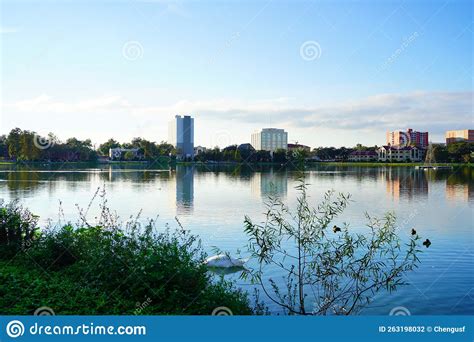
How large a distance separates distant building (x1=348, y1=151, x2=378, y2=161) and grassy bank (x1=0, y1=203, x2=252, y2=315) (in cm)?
8043

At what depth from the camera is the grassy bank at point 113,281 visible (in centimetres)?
538

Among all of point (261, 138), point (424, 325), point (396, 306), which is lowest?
point (396, 306)

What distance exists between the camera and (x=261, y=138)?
38531 millimetres

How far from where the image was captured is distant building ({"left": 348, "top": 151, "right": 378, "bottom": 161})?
273 ft

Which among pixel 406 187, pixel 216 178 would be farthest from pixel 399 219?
pixel 216 178

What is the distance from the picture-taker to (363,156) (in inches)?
3310

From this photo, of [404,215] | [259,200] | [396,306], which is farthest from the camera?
[259,200]

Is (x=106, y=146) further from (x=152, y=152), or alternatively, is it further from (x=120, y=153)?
(x=152, y=152)

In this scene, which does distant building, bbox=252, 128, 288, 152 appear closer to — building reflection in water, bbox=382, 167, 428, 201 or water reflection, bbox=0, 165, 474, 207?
water reflection, bbox=0, 165, 474, 207

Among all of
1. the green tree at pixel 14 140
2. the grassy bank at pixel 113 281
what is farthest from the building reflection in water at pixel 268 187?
the green tree at pixel 14 140

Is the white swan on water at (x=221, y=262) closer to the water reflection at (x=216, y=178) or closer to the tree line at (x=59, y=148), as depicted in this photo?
the water reflection at (x=216, y=178)

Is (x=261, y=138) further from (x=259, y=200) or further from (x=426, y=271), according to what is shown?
(x=426, y=271)

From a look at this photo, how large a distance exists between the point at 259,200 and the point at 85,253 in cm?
1590

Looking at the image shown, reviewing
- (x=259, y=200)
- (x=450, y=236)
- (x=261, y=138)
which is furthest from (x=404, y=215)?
(x=261, y=138)
